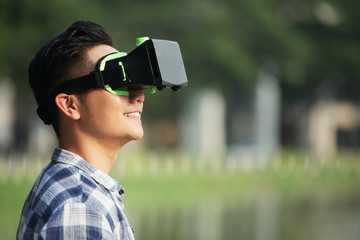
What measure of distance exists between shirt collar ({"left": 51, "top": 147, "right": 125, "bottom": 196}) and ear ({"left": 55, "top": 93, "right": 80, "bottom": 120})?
115 mm

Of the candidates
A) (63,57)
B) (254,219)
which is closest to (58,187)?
(63,57)

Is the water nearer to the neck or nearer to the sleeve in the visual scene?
the neck

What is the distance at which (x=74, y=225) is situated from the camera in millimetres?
1744

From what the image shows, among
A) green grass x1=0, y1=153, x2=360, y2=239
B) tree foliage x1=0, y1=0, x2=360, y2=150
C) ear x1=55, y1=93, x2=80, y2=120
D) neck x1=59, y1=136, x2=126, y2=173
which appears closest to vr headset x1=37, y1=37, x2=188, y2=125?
ear x1=55, y1=93, x2=80, y2=120

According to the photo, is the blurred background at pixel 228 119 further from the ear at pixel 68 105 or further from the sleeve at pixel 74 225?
the sleeve at pixel 74 225

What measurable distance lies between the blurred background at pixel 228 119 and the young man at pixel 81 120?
24.5 feet

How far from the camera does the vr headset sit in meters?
2.05

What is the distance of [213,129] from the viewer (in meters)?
→ 25.2

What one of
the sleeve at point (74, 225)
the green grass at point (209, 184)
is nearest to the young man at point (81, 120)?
the sleeve at point (74, 225)

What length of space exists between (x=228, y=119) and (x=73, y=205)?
24.4 metres

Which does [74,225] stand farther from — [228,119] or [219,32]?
[228,119]

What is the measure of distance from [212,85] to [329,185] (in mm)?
4447

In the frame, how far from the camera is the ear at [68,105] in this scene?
6.91 feet

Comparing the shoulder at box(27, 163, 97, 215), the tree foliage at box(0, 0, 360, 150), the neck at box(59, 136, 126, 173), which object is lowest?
the shoulder at box(27, 163, 97, 215)
